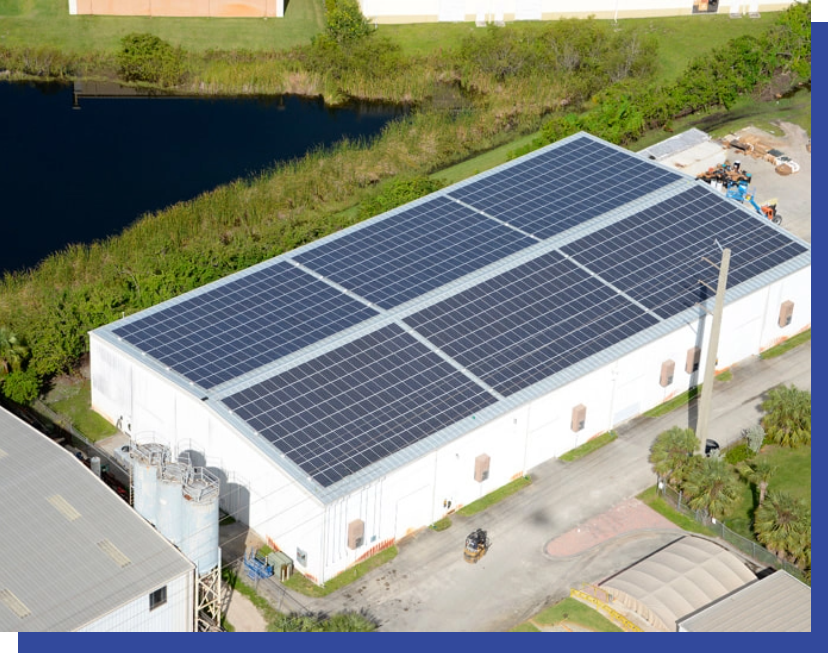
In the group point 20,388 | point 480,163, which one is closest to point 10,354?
point 20,388

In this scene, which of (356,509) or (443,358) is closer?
(356,509)

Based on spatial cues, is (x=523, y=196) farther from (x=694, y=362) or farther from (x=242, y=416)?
(x=242, y=416)

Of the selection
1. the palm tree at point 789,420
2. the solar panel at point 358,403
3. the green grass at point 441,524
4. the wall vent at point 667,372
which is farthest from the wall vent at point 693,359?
the green grass at point 441,524

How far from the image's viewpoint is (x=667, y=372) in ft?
283

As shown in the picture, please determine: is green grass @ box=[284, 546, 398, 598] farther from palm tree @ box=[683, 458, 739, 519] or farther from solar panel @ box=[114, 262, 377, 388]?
palm tree @ box=[683, 458, 739, 519]

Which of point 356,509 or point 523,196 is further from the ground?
point 523,196

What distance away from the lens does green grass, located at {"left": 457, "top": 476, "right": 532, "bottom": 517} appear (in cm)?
7869

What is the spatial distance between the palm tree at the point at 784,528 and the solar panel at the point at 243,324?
24.0 meters

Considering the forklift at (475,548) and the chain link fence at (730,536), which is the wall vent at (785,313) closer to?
the chain link fence at (730,536)

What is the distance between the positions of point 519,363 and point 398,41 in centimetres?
6357

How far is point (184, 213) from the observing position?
4146 inches

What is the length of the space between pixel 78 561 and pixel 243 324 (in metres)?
19.8

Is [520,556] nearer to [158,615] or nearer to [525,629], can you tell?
[525,629]

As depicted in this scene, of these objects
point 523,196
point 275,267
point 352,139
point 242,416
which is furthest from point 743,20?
point 242,416
